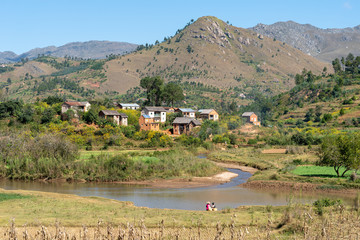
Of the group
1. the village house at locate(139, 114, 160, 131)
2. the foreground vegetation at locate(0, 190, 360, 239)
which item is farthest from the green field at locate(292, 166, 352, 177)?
the village house at locate(139, 114, 160, 131)

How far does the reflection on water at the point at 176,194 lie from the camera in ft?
118

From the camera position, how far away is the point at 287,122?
4286 inches

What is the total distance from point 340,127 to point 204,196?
203ft

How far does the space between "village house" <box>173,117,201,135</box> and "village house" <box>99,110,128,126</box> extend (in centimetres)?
1142

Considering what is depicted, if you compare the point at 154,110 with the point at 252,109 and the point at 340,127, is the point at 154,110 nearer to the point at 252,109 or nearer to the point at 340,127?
the point at 340,127

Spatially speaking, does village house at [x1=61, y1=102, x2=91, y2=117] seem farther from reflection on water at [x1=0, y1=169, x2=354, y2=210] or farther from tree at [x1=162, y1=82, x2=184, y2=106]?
reflection on water at [x1=0, y1=169, x2=354, y2=210]

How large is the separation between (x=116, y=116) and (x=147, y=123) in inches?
277

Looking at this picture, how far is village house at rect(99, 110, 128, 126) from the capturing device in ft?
286

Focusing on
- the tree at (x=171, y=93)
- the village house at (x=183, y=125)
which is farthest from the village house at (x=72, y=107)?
the tree at (x=171, y=93)

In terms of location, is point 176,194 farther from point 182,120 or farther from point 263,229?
point 182,120

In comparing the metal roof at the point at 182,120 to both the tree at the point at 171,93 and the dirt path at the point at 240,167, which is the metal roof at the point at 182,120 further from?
the dirt path at the point at 240,167

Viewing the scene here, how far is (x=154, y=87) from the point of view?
361 feet

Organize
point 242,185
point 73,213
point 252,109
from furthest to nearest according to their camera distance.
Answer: point 252,109
point 242,185
point 73,213

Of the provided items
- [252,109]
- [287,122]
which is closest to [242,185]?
[287,122]
